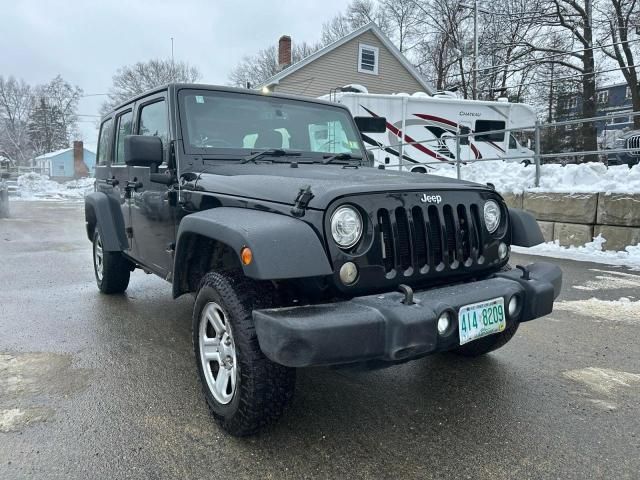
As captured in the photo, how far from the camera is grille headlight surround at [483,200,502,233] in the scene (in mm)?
2928

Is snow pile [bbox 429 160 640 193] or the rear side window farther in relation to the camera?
snow pile [bbox 429 160 640 193]

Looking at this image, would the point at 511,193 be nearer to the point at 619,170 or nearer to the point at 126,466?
the point at 619,170

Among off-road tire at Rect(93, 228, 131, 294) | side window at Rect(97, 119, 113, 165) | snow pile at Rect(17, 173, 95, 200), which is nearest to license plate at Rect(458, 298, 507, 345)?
off-road tire at Rect(93, 228, 131, 294)

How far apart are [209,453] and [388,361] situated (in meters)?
0.96

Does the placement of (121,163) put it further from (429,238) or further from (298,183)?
(429,238)

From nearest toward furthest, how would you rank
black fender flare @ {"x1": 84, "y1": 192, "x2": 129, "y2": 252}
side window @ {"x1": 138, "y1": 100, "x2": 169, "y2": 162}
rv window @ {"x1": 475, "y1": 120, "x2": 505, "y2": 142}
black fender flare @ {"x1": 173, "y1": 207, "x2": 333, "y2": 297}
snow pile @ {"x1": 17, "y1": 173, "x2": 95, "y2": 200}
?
black fender flare @ {"x1": 173, "y1": 207, "x2": 333, "y2": 297}
side window @ {"x1": 138, "y1": 100, "x2": 169, "y2": 162}
black fender flare @ {"x1": 84, "y1": 192, "x2": 129, "y2": 252}
rv window @ {"x1": 475, "y1": 120, "x2": 505, "y2": 142}
snow pile @ {"x1": 17, "y1": 173, "x2": 95, "y2": 200}

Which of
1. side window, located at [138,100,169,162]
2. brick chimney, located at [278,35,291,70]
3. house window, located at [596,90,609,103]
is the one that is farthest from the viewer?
house window, located at [596,90,609,103]

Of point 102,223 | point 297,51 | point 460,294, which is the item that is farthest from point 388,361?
point 297,51

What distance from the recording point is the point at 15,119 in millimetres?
56375

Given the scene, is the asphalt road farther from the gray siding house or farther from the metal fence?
the gray siding house

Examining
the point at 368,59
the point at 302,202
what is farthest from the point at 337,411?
the point at 368,59

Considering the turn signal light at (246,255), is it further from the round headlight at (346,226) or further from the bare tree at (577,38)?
the bare tree at (577,38)

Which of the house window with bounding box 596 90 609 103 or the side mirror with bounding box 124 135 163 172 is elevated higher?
the house window with bounding box 596 90 609 103

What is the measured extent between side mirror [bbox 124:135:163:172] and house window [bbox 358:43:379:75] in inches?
841
